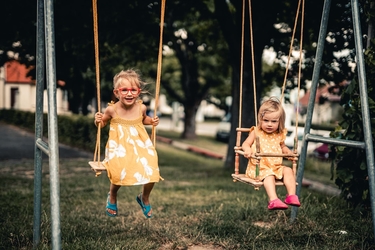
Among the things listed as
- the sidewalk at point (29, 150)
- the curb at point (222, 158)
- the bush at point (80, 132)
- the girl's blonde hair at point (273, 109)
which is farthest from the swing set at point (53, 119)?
the bush at point (80, 132)

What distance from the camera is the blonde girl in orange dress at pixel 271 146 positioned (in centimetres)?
443

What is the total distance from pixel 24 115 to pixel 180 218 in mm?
21197

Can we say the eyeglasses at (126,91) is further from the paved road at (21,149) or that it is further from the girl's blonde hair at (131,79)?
the paved road at (21,149)

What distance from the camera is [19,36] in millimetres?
9625

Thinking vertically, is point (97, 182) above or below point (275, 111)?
below

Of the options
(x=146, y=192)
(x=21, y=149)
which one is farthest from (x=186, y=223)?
(x=21, y=149)

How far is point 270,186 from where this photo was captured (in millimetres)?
4336

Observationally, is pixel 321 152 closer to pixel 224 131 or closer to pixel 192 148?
pixel 192 148

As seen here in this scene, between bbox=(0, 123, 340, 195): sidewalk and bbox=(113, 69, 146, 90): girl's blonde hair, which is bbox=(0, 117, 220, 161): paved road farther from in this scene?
bbox=(113, 69, 146, 90): girl's blonde hair

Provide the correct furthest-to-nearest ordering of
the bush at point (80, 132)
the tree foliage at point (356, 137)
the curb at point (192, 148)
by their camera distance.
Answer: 1. the curb at point (192, 148)
2. the bush at point (80, 132)
3. the tree foliage at point (356, 137)

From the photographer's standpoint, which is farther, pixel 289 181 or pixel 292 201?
pixel 289 181

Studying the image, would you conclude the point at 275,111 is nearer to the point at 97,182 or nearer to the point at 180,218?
the point at 180,218

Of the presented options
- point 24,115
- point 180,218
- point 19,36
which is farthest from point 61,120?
point 180,218

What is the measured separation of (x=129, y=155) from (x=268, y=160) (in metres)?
1.35
